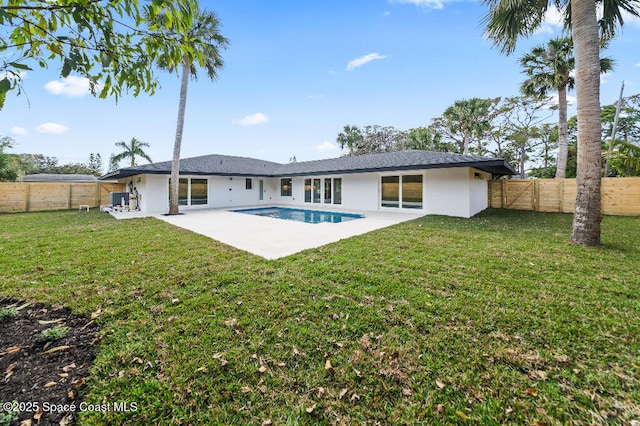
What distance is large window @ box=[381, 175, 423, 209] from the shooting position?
42.5 ft

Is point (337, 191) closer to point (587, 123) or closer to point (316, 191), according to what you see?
point (316, 191)

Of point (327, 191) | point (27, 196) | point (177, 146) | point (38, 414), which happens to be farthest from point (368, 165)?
point (27, 196)

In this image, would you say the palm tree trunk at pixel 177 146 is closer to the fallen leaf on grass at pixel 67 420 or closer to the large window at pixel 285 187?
the large window at pixel 285 187

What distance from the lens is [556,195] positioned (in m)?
13.3

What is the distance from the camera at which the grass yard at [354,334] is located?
1845 millimetres

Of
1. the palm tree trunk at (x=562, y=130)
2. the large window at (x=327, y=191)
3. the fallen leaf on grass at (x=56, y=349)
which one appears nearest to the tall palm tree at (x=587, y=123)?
the fallen leaf on grass at (x=56, y=349)

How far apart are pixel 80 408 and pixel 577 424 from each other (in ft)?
11.2

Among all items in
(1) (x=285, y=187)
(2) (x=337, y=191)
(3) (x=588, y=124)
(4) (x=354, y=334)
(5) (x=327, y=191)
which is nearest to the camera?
(4) (x=354, y=334)

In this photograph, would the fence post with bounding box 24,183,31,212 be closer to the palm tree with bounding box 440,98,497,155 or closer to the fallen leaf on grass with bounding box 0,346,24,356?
the fallen leaf on grass with bounding box 0,346,24,356

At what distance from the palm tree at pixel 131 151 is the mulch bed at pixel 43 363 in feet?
97.6

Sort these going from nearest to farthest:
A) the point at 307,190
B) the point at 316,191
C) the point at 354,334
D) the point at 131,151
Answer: the point at 354,334 < the point at 316,191 < the point at 307,190 < the point at 131,151

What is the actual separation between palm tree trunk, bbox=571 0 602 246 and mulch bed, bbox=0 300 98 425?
9094mm

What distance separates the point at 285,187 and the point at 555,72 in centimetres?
1790

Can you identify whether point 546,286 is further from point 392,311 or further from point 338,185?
point 338,185
